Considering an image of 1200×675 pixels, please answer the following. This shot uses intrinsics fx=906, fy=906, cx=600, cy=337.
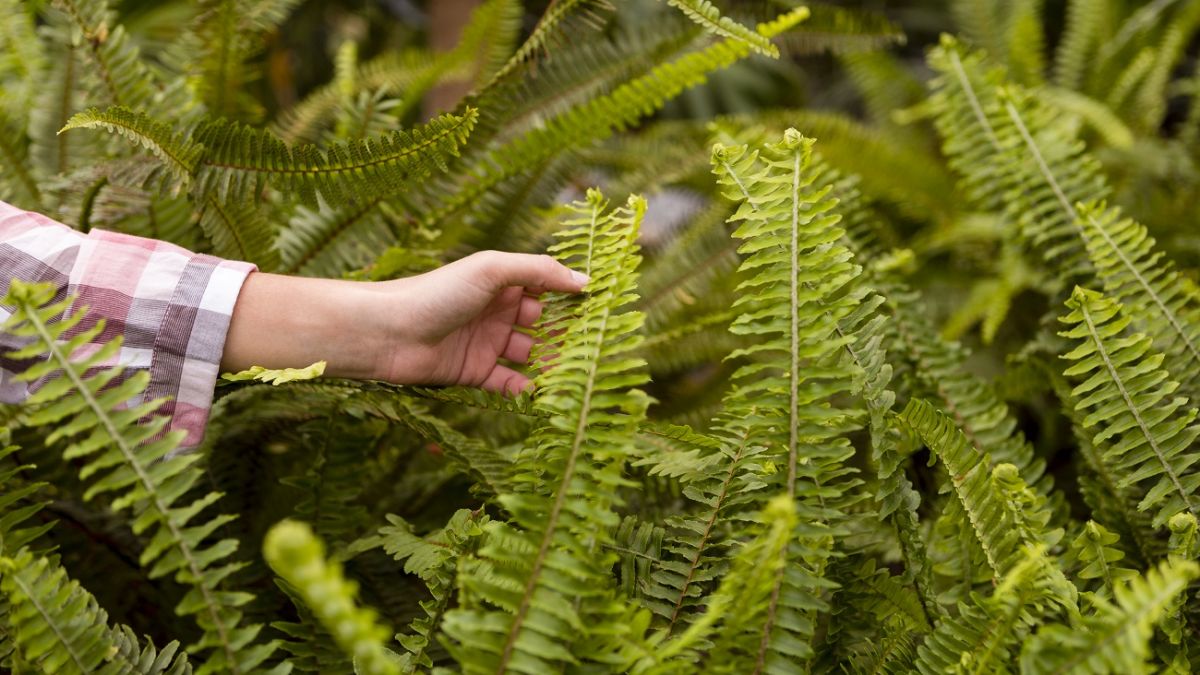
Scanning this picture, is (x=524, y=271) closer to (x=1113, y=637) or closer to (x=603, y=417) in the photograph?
(x=603, y=417)

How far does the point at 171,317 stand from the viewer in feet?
2.49

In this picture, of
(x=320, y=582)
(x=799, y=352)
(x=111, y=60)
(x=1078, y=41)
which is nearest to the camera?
(x=320, y=582)

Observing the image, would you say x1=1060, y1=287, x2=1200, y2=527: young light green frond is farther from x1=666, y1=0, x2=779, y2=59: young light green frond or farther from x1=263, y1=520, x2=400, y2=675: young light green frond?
x1=263, y1=520, x2=400, y2=675: young light green frond

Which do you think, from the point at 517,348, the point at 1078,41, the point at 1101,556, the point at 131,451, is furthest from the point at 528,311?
the point at 1078,41

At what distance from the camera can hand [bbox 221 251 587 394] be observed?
2.59ft

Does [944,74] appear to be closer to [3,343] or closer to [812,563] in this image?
[812,563]

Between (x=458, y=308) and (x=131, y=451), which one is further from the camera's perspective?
(x=458, y=308)

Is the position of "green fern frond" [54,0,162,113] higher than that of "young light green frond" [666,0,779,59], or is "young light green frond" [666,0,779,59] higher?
"young light green frond" [666,0,779,59]

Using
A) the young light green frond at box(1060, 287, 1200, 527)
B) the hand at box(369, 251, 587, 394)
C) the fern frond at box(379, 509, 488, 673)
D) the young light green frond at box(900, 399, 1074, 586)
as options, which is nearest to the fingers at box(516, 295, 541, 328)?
the hand at box(369, 251, 587, 394)

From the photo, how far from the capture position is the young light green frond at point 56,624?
1.97 ft

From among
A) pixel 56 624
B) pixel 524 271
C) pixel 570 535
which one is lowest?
pixel 56 624

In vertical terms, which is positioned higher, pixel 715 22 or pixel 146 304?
pixel 715 22

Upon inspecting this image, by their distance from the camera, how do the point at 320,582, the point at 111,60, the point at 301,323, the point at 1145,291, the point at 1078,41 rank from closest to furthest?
the point at 320,582, the point at 301,323, the point at 1145,291, the point at 111,60, the point at 1078,41

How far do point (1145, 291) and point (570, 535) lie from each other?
687mm
